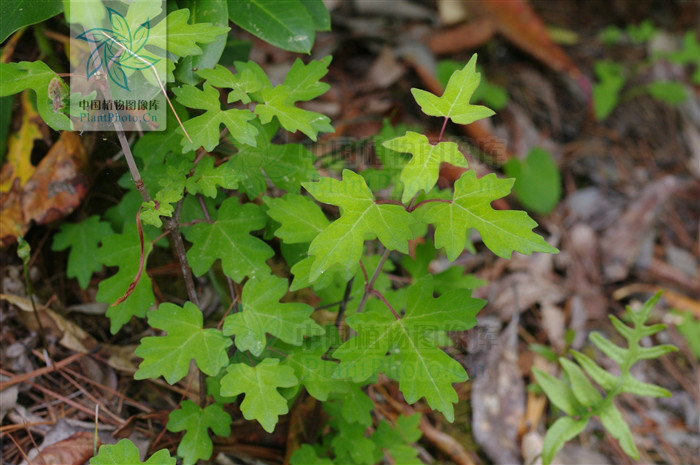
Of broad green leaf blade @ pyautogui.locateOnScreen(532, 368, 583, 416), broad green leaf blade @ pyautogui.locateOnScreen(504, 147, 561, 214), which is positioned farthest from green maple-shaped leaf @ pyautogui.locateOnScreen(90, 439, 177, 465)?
broad green leaf blade @ pyautogui.locateOnScreen(504, 147, 561, 214)

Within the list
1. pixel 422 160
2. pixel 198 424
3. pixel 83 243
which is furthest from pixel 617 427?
pixel 83 243

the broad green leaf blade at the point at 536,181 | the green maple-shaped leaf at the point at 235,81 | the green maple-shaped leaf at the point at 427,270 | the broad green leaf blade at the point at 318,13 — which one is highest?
the broad green leaf blade at the point at 318,13

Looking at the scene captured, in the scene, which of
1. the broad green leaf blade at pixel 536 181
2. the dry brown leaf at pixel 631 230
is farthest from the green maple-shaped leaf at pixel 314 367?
the dry brown leaf at pixel 631 230

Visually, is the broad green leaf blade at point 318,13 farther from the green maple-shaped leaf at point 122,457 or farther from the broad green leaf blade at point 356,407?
the green maple-shaped leaf at point 122,457

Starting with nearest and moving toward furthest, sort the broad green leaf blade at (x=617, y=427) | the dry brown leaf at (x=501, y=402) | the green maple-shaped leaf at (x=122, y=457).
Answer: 1. the green maple-shaped leaf at (x=122, y=457)
2. the broad green leaf blade at (x=617, y=427)
3. the dry brown leaf at (x=501, y=402)

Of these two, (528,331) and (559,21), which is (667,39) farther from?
(528,331)
